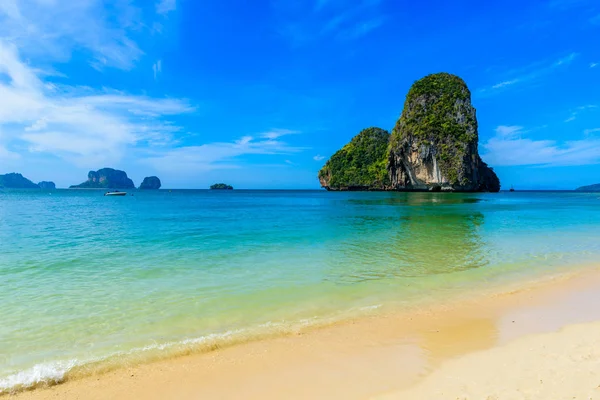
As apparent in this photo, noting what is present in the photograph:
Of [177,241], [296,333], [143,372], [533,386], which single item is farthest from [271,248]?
[533,386]

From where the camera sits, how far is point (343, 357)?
4.55 metres

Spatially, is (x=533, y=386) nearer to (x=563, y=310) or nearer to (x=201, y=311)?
(x=563, y=310)

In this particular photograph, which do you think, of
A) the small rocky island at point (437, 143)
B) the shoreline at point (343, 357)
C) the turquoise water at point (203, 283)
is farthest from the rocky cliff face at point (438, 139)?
the shoreline at point (343, 357)

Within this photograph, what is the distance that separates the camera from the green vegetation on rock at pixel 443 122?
289ft

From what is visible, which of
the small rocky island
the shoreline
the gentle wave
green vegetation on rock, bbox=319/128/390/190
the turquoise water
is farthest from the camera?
green vegetation on rock, bbox=319/128/390/190

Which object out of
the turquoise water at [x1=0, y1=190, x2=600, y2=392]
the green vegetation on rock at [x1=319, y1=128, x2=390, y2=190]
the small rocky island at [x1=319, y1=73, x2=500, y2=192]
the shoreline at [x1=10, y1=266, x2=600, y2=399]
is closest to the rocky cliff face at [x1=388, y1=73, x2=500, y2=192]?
the small rocky island at [x1=319, y1=73, x2=500, y2=192]

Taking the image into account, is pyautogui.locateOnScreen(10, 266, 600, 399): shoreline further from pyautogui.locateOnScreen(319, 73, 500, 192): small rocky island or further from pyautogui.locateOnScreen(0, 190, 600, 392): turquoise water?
pyautogui.locateOnScreen(319, 73, 500, 192): small rocky island

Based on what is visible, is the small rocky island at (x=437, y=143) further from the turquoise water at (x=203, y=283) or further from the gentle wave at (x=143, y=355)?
the gentle wave at (x=143, y=355)

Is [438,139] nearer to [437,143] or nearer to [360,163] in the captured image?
[437,143]

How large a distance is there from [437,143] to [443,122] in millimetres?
6857

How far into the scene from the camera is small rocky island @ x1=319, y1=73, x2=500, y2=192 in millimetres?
88438

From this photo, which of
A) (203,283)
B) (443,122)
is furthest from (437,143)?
(203,283)

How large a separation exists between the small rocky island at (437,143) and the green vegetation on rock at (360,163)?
45.0 feet

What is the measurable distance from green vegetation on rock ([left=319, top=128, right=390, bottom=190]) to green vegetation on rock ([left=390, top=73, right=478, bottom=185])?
1011 inches
